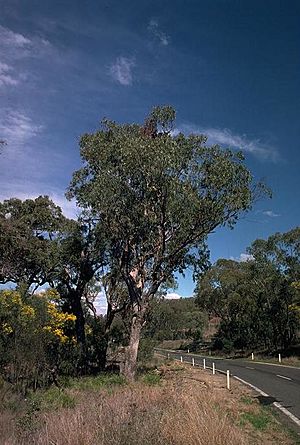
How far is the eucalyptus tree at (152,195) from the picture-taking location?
19516 mm

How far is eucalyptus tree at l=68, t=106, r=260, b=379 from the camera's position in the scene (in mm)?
19516

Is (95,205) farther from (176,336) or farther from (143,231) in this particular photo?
(176,336)

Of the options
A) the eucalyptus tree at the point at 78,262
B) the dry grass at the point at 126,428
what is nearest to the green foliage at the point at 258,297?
the eucalyptus tree at the point at 78,262

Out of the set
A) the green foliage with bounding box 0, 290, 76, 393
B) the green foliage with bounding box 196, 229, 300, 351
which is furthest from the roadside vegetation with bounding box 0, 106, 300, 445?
the green foliage with bounding box 196, 229, 300, 351

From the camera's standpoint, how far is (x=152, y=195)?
2027 centimetres

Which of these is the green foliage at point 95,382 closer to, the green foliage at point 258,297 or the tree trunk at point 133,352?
the tree trunk at point 133,352

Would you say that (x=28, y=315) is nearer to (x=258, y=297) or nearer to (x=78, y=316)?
(x=78, y=316)

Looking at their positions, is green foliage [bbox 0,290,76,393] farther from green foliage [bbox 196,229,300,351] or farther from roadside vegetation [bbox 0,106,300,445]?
green foliage [bbox 196,229,300,351]

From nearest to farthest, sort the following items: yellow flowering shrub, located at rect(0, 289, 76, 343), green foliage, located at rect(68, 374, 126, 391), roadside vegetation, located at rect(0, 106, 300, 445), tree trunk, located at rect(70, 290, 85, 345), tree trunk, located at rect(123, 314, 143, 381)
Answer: roadside vegetation, located at rect(0, 106, 300, 445), yellow flowering shrub, located at rect(0, 289, 76, 343), green foliage, located at rect(68, 374, 126, 391), tree trunk, located at rect(123, 314, 143, 381), tree trunk, located at rect(70, 290, 85, 345)

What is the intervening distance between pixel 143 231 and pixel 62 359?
22.4 feet

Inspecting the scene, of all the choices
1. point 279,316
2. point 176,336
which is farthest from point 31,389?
point 176,336

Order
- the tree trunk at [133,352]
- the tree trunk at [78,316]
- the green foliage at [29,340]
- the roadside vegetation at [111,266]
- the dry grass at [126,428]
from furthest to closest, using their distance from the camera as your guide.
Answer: the tree trunk at [78,316], the tree trunk at [133,352], the green foliage at [29,340], the roadside vegetation at [111,266], the dry grass at [126,428]

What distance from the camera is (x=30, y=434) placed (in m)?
7.29

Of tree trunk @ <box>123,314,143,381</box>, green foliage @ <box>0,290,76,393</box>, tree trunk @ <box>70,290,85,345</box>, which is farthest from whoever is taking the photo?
tree trunk @ <box>70,290,85,345</box>
